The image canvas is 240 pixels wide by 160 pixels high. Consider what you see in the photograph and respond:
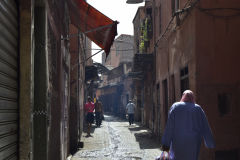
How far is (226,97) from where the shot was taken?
790cm

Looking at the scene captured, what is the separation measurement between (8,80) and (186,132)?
3289 millimetres

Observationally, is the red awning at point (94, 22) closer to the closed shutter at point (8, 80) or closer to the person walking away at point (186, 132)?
the person walking away at point (186, 132)

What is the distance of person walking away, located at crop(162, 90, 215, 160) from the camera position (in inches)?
218

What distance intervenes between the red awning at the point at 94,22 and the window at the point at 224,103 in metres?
2.84

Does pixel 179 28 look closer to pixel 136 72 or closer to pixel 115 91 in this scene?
pixel 136 72

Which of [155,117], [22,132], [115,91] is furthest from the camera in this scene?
[115,91]

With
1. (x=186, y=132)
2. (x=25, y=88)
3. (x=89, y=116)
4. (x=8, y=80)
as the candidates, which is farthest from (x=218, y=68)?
(x=89, y=116)

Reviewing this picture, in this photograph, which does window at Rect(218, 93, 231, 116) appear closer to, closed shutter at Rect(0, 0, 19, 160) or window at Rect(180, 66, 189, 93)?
window at Rect(180, 66, 189, 93)

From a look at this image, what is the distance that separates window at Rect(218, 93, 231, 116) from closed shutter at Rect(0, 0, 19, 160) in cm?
550

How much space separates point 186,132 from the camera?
5.57 m

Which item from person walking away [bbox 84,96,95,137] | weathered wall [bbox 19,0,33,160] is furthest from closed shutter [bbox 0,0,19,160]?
person walking away [bbox 84,96,95,137]

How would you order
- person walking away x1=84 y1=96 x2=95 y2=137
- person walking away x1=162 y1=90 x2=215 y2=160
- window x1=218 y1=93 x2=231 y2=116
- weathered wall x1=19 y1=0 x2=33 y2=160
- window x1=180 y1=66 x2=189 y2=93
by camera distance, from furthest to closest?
person walking away x1=84 y1=96 x2=95 y2=137 < window x1=180 y1=66 x2=189 y2=93 < window x1=218 y1=93 x2=231 y2=116 < person walking away x1=162 y1=90 x2=215 y2=160 < weathered wall x1=19 y1=0 x2=33 y2=160

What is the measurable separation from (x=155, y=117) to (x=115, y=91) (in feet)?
75.0

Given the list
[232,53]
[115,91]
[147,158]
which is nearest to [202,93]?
[232,53]
